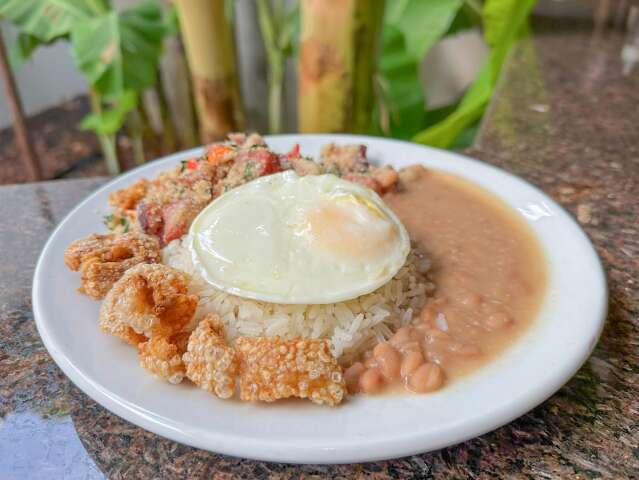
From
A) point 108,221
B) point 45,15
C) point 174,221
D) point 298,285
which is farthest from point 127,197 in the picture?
point 45,15

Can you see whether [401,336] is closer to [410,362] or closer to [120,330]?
[410,362]

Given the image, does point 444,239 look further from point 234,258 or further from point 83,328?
point 83,328

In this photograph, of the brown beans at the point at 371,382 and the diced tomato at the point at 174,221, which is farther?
the diced tomato at the point at 174,221

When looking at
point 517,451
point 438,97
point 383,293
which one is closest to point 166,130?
point 438,97

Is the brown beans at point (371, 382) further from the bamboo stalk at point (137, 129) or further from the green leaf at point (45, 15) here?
the bamboo stalk at point (137, 129)

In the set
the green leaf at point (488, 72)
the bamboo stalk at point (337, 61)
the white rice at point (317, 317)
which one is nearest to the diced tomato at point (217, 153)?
the white rice at point (317, 317)

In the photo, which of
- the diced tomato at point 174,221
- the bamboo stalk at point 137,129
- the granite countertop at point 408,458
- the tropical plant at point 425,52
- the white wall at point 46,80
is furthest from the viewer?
the white wall at point 46,80
